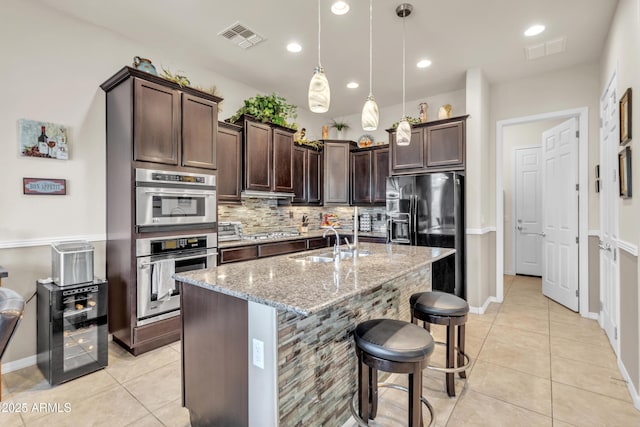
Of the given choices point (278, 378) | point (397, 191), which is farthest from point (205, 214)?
point (397, 191)

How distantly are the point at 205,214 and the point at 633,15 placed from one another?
12.3 ft

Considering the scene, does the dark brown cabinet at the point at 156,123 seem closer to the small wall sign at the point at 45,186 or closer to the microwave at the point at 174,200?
the microwave at the point at 174,200

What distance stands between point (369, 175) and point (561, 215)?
8.78ft

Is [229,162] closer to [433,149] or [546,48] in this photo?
[433,149]

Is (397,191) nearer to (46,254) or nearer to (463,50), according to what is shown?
(463,50)

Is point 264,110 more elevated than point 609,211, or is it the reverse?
point 264,110

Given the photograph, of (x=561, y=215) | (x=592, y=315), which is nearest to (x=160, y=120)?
(x=561, y=215)

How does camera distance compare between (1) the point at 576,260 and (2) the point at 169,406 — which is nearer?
(2) the point at 169,406

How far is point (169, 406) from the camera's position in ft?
6.86

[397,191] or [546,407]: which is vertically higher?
[397,191]

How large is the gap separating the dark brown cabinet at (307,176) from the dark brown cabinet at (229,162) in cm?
103

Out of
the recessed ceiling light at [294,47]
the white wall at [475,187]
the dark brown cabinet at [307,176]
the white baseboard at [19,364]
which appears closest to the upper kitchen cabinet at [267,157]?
the dark brown cabinet at [307,176]

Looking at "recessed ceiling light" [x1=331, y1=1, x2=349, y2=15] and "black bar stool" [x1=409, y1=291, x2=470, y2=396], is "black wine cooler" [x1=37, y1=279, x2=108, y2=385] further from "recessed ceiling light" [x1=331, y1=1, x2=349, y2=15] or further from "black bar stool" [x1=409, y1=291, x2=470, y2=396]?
"recessed ceiling light" [x1=331, y1=1, x2=349, y2=15]

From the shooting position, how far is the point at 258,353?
1406 millimetres
